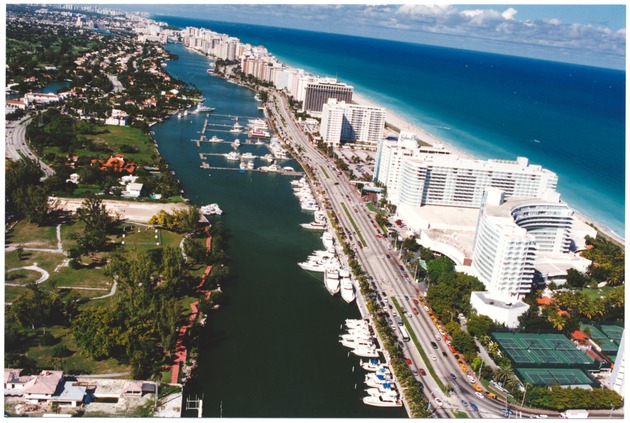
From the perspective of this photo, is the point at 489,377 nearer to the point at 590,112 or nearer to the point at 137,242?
the point at 137,242

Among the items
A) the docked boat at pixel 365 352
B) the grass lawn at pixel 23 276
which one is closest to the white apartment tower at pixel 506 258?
the docked boat at pixel 365 352

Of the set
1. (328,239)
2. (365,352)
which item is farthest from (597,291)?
(365,352)

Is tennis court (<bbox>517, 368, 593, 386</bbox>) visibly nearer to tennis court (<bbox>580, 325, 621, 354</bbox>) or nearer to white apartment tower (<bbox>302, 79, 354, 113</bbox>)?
tennis court (<bbox>580, 325, 621, 354</bbox>)

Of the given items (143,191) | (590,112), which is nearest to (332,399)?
(143,191)

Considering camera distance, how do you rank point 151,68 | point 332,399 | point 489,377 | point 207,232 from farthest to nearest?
point 151,68, point 207,232, point 489,377, point 332,399

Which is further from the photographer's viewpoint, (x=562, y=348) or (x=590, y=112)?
(x=590, y=112)

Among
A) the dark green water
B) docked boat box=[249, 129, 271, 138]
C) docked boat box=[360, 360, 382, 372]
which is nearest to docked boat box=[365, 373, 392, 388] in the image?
the dark green water

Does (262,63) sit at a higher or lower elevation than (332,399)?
higher
